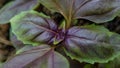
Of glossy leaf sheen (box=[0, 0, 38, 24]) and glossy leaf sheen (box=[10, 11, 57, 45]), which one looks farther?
glossy leaf sheen (box=[0, 0, 38, 24])

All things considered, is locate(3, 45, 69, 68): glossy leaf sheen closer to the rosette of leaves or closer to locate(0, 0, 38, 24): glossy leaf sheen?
the rosette of leaves

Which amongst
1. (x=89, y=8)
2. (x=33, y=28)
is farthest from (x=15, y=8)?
(x=89, y=8)

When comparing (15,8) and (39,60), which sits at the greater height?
(15,8)

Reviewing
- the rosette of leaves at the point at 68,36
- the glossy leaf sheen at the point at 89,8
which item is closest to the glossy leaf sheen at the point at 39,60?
the rosette of leaves at the point at 68,36

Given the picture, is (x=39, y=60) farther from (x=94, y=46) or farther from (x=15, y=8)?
(x=15, y=8)

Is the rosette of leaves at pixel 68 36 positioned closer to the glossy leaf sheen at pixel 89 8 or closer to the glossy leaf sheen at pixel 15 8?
the glossy leaf sheen at pixel 89 8

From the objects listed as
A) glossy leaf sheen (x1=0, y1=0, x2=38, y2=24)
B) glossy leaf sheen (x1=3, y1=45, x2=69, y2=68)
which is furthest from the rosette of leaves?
glossy leaf sheen (x1=0, y1=0, x2=38, y2=24)
